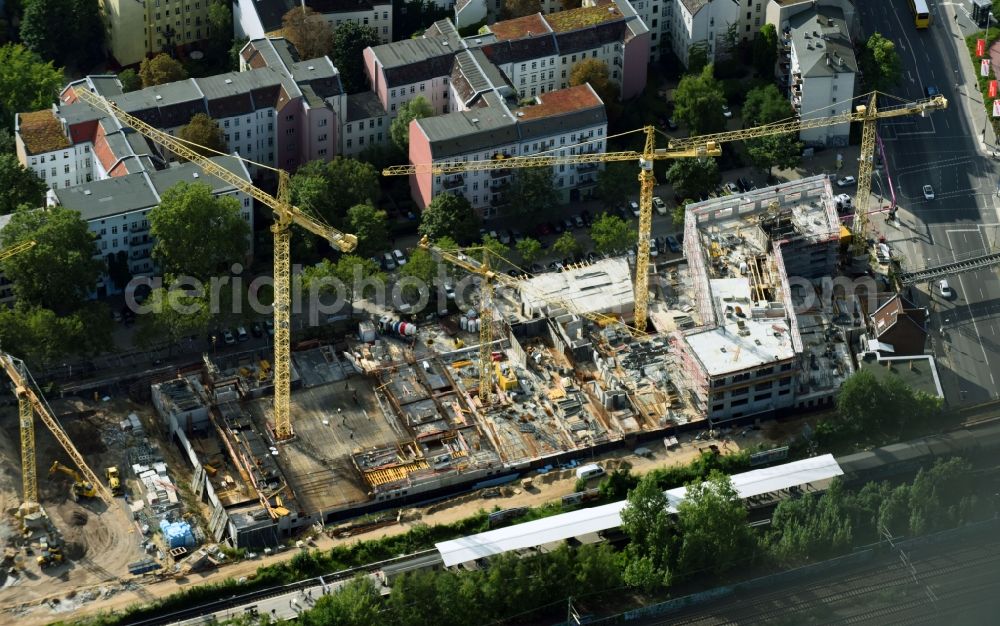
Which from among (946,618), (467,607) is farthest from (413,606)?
(946,618)

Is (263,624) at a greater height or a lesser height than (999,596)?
greater

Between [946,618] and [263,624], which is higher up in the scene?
[263,624]

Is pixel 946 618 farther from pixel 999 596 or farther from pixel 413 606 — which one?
pixel 413 606

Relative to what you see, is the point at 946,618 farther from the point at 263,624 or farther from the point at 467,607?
the point at 263,624

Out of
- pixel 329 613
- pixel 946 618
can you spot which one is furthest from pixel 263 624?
pixel 946 618
